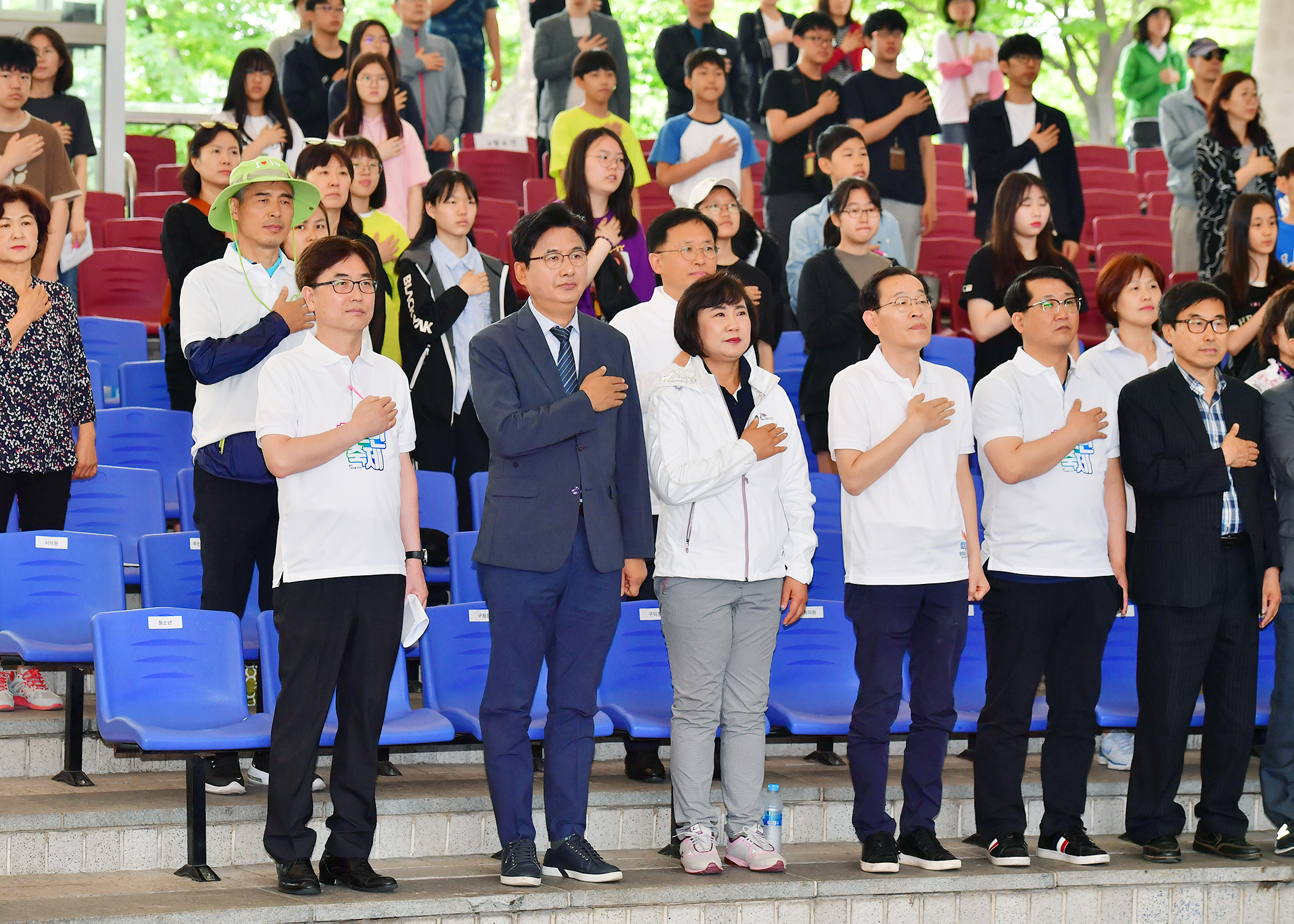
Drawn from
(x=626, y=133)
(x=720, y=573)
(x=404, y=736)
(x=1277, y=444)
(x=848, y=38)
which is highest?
(x=848, y=38)

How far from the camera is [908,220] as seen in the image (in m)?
8.22

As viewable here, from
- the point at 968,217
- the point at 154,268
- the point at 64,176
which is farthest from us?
the point at 968,217

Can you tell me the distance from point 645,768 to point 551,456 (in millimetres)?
1295

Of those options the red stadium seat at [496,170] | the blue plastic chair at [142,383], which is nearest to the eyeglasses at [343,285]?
the blue plastic chair at [142,383]

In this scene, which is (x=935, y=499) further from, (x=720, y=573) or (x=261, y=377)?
(x=261, y=377)

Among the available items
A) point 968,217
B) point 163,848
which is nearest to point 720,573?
point 163,848

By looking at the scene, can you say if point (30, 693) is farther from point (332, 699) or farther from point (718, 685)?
point (718, 685)

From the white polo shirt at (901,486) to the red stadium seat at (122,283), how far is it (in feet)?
16.0

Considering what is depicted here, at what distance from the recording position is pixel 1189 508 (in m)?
4.80

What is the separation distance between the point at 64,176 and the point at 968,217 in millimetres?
6319

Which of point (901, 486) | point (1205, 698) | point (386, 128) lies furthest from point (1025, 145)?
point (901, 486)

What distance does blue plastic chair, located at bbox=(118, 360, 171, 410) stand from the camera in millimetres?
6746

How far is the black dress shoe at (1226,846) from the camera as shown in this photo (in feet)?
15.9

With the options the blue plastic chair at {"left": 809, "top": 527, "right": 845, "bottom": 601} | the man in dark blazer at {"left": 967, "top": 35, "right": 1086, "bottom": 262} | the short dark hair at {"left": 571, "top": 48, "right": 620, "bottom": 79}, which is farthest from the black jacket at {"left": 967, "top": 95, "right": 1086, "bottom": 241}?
the blue plastic chair at {"left": 809, "top": 527, "right": 845, "bottom": 601}
